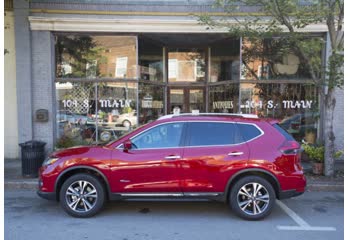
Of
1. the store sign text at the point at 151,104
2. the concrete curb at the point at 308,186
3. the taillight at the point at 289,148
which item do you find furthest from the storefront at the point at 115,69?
the taillight at the point at 289,148

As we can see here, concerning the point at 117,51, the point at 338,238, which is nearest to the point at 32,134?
the point at 117,51

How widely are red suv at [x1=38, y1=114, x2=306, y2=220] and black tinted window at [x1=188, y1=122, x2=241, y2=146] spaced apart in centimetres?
2

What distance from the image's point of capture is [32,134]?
10.9 m

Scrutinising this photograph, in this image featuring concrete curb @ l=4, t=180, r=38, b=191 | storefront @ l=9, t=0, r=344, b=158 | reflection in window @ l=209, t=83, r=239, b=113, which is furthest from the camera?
reflection in window @ l=209, t=83, r=239, b=113

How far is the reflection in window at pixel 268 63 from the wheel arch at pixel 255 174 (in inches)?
228

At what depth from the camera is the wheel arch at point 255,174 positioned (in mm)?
5770

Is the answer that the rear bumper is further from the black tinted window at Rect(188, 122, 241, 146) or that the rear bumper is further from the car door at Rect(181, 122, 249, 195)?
the black tinted window at Rect(188, 122, 241, 146)

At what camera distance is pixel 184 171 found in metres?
5.79

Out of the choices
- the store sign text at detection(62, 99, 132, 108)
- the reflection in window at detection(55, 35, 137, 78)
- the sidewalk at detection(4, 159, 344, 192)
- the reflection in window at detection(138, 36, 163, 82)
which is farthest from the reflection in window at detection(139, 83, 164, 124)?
the sidewalk at detection(4, 159, 344, 192)

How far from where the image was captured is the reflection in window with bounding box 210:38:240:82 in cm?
1149

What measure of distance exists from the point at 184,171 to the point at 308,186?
144 inches

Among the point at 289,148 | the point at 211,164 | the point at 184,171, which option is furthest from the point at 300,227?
the point at 184,171

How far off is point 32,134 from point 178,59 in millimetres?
5794

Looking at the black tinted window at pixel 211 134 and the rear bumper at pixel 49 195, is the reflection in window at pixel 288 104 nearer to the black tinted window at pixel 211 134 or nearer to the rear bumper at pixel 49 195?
the black tinted window at pixel 211 134
